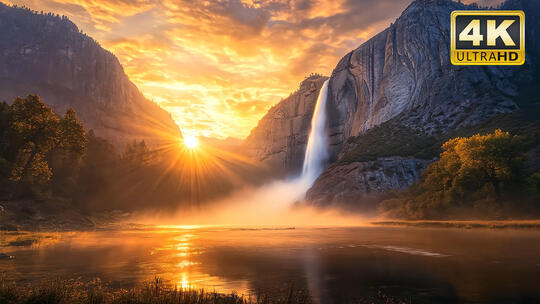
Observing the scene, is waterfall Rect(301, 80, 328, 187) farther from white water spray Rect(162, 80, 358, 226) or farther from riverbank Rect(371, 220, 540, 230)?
riverbank Rect(371, 220, 540, 230)

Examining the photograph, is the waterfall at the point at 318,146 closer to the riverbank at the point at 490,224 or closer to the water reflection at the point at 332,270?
the riverbank at the point at 490,224

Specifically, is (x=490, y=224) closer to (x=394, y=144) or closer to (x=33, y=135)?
(x=394, y=144)

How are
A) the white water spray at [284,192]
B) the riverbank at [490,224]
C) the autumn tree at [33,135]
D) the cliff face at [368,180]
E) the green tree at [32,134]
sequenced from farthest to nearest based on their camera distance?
1. the white water spray at [284,192]
2. the cliff face at [368,180]
3. the green tree at [32,134]
4. the autumn tree at [33,135]
5. the riverbank at [490,224]

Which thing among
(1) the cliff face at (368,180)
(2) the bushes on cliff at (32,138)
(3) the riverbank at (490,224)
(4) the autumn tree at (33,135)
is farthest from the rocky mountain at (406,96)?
(4) the autumn tree at (33,135)

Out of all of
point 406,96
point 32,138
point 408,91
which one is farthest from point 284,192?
point 32,138

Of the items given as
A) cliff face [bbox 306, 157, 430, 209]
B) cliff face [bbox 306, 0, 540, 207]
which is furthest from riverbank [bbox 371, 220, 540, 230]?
cliff face [bbox 306, 0, 540, 207]

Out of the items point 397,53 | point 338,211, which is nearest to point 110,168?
point 338,211
